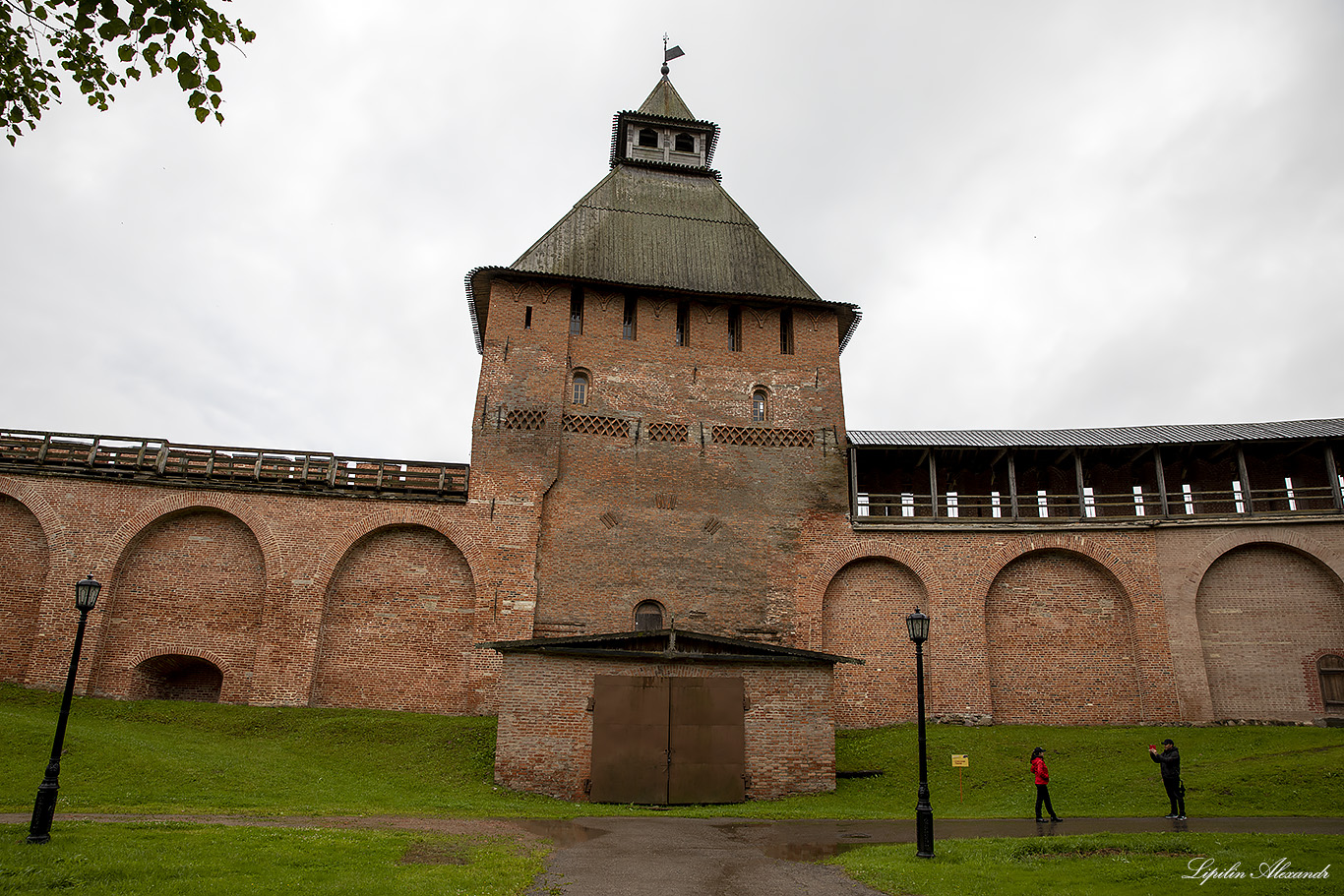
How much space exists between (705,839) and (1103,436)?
1931cm

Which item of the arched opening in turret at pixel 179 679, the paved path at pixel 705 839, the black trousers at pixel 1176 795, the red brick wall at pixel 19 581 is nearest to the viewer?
the paved path at pixel 705 839

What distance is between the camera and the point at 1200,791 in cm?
1482

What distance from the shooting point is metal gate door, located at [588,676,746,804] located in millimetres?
16000

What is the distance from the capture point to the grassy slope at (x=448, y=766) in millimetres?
13898

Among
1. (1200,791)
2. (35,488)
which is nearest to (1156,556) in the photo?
(1200,791)

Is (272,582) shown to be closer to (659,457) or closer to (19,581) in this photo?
(19,581)

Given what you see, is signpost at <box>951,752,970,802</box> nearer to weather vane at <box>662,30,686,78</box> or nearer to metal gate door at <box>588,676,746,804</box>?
metal gate door at <box>588,676,746,804</box>

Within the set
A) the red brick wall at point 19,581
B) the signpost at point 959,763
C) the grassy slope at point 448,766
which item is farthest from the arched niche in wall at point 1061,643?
the red brick wall at point 19,581

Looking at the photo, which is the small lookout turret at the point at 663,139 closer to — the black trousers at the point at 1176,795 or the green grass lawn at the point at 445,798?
the green grass lawn at the point at 445,798

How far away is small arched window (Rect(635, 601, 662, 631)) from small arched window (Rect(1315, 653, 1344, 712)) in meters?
17.4

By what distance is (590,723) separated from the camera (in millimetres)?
16375

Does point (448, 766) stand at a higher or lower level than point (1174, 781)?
lower

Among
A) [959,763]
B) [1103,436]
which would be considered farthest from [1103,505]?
[959,763]

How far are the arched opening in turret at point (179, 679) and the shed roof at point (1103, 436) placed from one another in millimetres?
18941
